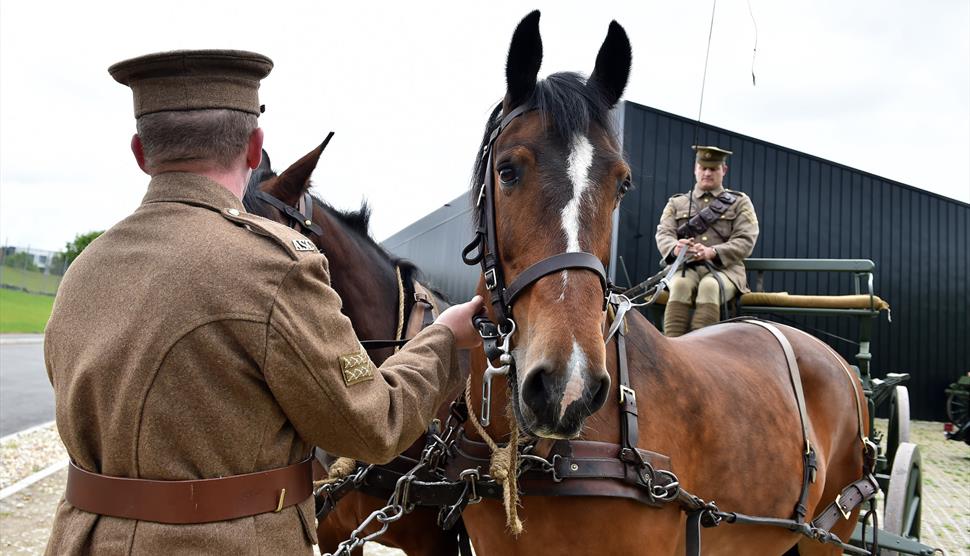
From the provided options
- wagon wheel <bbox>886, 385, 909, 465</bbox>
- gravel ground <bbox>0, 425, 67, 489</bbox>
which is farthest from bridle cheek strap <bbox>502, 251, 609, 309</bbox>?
gravel ground <bbox>0, 425, 67, 489</bbox>

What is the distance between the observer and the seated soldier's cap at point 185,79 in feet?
4.74

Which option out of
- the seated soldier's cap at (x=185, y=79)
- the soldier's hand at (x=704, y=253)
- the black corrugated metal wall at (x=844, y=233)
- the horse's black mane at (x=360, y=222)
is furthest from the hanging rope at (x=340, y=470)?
the black corrugated metal wall at (x=844, y=233)

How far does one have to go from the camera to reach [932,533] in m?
6.39

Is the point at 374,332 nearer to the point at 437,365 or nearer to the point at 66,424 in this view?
the point at 437,365

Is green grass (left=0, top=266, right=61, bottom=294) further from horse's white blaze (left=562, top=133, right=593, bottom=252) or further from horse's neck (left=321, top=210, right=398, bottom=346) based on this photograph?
horse's white blaze (left=562, top=133, right=593, bottom=252)

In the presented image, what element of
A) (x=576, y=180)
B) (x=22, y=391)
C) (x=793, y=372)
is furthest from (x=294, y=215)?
(x=22, y=391)

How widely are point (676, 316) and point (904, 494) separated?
1609 millimetres

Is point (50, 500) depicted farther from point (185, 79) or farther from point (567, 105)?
point (567, 105)

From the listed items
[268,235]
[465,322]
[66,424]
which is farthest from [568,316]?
[66,424]

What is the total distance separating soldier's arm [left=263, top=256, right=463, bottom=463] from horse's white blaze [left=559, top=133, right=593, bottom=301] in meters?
0.53

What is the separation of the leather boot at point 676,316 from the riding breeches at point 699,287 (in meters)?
0.04

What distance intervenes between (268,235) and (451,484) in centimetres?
112

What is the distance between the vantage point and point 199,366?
1.30m

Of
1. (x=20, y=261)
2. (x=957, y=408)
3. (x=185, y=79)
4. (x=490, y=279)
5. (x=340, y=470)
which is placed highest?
(x=20, y=261)
